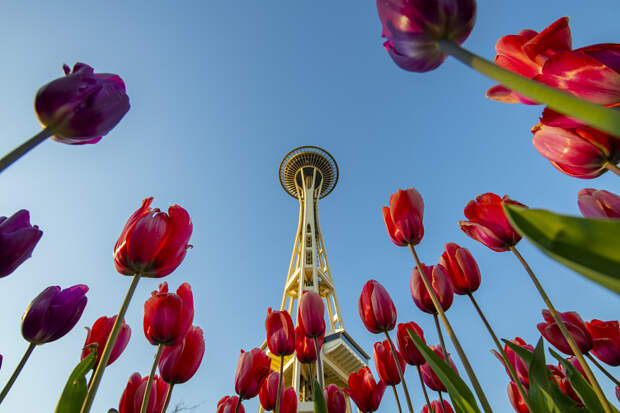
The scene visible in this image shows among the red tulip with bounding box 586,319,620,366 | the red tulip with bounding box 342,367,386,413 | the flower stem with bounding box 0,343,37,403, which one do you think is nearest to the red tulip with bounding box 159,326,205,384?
the flower stem with bounding box 0,343,37,403

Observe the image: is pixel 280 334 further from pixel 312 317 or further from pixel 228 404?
pixel 228 404

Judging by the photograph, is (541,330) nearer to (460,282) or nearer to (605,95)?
(460,282)

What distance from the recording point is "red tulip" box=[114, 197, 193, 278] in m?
0.92

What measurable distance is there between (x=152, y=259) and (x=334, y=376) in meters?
20.6

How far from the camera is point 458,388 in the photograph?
0.87 m

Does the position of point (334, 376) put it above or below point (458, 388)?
above

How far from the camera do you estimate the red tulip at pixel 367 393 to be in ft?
4.88

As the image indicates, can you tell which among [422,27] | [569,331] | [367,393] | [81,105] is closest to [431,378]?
[367,393]

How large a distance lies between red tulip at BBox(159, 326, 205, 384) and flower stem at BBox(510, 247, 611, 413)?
3.45ft

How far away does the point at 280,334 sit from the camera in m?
1.54

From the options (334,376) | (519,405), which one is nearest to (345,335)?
(334,376)

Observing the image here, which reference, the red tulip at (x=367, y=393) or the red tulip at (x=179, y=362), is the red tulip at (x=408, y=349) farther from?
the red tulip at (x=179, y=362)

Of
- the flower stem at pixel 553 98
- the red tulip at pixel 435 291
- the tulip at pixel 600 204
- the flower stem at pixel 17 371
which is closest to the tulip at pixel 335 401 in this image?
the red tulip at pixel 435 291

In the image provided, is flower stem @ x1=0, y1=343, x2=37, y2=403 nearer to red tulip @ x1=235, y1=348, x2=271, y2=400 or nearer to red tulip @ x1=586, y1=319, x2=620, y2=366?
red tulip @ x1=235, y1=348, x2=271, y2=400
